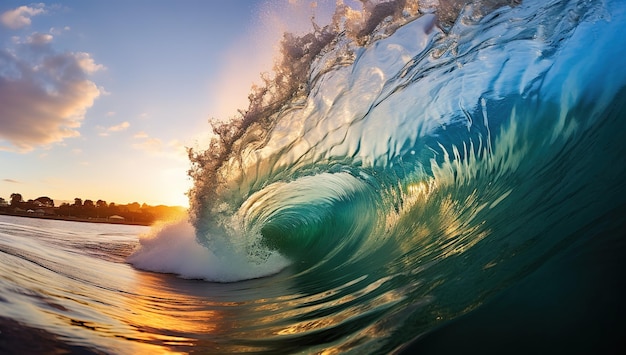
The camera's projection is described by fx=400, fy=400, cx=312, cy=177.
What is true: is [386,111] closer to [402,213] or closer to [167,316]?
[402,213]

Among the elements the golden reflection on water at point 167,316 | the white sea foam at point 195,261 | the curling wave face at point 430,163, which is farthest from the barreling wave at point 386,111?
the golden reflection on water at point 167,316

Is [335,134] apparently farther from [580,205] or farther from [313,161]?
[580,205]

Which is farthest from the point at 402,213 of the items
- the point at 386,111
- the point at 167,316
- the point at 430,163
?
the point at 167,316

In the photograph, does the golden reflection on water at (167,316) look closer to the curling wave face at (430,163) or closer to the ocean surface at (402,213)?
the ocean surface at (402,213)

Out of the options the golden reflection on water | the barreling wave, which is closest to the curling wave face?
the barreling wave

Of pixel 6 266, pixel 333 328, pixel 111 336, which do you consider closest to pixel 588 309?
pixel 333 328
